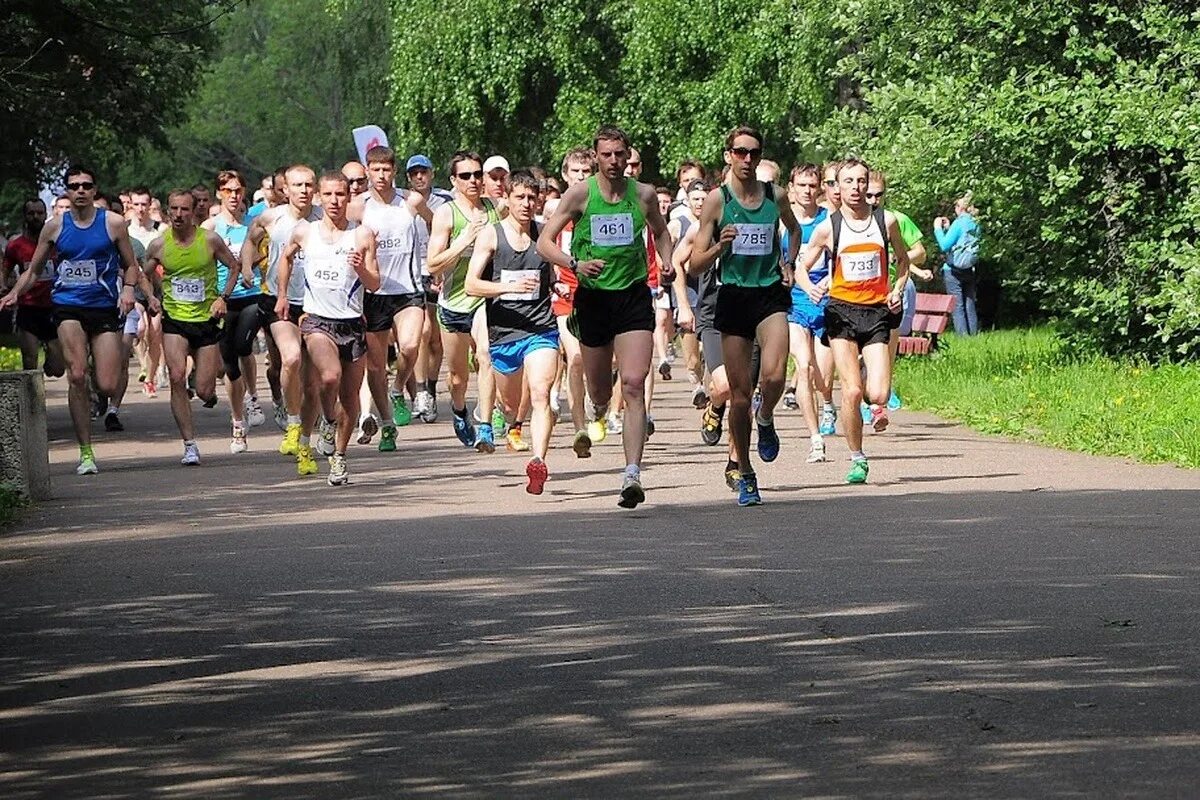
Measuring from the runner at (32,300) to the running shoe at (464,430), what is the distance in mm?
3568

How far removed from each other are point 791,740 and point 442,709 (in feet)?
3.76

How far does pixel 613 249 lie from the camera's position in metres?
13.2

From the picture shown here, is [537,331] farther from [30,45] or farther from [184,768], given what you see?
[184,768]

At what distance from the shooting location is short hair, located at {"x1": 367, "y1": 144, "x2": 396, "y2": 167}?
1883 cm

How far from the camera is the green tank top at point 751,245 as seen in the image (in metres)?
13.2

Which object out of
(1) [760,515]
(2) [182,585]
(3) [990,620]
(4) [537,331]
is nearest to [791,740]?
(3) [990,620]

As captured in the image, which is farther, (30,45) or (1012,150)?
(1012,150)

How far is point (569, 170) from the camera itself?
17.8 m

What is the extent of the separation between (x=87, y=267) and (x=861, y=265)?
5.45 meters

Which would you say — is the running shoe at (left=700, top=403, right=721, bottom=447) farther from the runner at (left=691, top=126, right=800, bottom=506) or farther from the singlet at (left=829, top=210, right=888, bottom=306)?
the runner at (left=691, top=126, right=800, bottom=506)

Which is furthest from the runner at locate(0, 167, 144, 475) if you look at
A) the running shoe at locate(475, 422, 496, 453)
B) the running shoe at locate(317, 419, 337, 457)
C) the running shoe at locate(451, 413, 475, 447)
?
the running shoe at locate(475, 422, 496, 453)

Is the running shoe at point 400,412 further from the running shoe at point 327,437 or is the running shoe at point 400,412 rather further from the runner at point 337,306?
the runner at point 337,306

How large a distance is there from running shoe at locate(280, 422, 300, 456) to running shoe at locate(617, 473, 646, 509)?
435 cm

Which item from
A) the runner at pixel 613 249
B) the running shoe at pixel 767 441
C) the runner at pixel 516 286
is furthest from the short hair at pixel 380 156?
the runner at pixel 613 249
